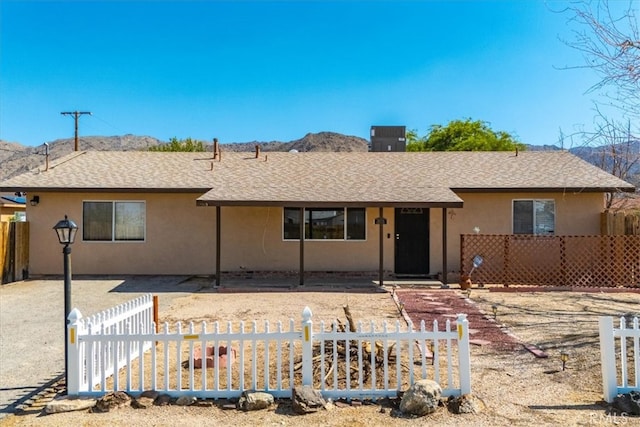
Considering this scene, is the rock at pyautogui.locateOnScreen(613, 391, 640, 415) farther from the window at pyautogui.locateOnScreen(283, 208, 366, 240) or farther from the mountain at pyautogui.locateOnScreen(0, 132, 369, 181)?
the mountain at pyautogui.locateOnScreen(0, 132, 369, 181)

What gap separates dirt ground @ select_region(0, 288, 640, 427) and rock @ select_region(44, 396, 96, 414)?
90 mm

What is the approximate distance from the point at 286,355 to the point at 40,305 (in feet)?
22.7

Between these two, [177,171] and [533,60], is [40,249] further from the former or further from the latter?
[533,60]

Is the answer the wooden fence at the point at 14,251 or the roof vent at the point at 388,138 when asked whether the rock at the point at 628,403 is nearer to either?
the wooden fence at the point at 14,251

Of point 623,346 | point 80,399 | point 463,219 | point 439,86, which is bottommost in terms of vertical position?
point 80,399

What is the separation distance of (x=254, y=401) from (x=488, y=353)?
3381 millimetres

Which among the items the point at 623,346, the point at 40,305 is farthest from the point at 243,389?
the point at 40,305

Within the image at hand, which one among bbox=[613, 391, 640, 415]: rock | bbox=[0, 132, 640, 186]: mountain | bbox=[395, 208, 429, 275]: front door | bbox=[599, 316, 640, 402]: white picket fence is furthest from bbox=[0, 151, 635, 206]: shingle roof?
bbox=[0, 132, 640, 186]: mountain

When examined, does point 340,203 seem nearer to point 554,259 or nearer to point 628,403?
point 554,259

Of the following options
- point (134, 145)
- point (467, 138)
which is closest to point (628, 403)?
point (467, 138)

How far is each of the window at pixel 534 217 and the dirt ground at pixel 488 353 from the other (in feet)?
8.84

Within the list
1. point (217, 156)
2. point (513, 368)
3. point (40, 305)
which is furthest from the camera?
point (217, 156)

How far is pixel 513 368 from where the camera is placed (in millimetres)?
5508

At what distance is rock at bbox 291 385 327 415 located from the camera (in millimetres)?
4348
